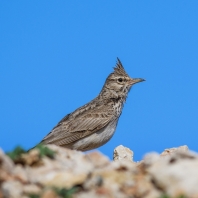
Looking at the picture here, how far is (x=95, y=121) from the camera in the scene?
17.4 meters

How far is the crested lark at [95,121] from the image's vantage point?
1717cm

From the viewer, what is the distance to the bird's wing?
1727cm

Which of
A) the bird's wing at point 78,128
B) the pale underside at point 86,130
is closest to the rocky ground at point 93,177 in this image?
the pale underside at point 86,130

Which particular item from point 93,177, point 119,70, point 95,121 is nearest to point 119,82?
point 119,70

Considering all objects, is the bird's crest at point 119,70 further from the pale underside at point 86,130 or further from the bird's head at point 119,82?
the pale underside at point 86,130

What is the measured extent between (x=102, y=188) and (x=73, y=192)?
394 mm

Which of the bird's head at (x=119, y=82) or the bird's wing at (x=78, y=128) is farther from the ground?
the bird's head at (x=119, y=82)

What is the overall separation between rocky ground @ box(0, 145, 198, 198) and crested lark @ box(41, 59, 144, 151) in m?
8.37

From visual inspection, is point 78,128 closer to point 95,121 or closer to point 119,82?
point 95,121

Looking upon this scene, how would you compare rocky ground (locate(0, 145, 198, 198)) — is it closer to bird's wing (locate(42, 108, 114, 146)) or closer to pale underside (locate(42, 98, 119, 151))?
pale underside (locate(42, 98, 119, 151))

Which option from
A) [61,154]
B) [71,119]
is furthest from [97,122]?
[61,154]

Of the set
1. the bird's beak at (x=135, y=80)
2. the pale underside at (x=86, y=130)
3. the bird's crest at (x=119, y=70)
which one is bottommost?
the pale underside at (x=86, y=130)

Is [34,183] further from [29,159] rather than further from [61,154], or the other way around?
[61,154]

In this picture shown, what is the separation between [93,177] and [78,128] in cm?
940
